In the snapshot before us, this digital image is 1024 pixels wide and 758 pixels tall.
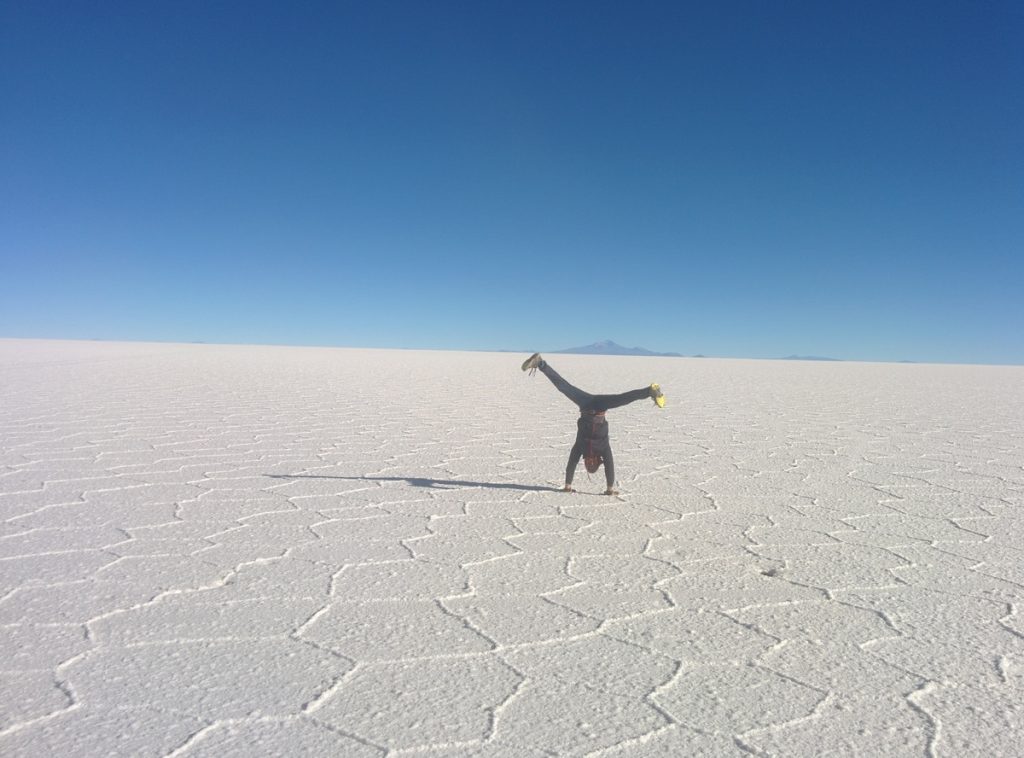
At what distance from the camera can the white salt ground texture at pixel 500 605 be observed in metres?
1.59

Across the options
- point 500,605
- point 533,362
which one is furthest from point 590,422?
point 500,605

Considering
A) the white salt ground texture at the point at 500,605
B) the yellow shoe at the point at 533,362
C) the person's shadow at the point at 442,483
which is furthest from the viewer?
the person's shadow at the point at 442,483

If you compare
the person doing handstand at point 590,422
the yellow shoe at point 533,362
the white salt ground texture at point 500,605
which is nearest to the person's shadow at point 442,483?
the white salt ground texture at point 500,605

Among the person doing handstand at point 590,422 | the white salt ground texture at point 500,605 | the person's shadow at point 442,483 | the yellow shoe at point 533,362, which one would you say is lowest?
the white salt ground texture at point 500,605

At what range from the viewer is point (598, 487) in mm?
4164

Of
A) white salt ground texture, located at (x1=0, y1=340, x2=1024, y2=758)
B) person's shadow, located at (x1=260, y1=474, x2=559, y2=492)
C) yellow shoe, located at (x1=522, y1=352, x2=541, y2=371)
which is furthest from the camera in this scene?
person's shadow, located at (x1=260, y1=474, x2=559, y2=492)

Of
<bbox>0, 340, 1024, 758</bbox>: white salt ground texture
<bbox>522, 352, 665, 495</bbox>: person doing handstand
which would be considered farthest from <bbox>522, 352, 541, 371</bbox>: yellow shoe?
<bbox>0, 340, 1024, 758</bbox>: white salt ground texture

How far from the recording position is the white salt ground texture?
5.23 ft

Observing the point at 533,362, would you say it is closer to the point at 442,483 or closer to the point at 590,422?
the point at 590,422

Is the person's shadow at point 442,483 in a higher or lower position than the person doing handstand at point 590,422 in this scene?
lower

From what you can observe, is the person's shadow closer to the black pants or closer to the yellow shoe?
the black pants

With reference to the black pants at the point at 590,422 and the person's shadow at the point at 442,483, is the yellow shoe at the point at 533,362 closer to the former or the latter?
the black pants at the point at 590,422

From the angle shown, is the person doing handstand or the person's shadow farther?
the person's shadow

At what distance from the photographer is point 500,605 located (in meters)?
2.30
